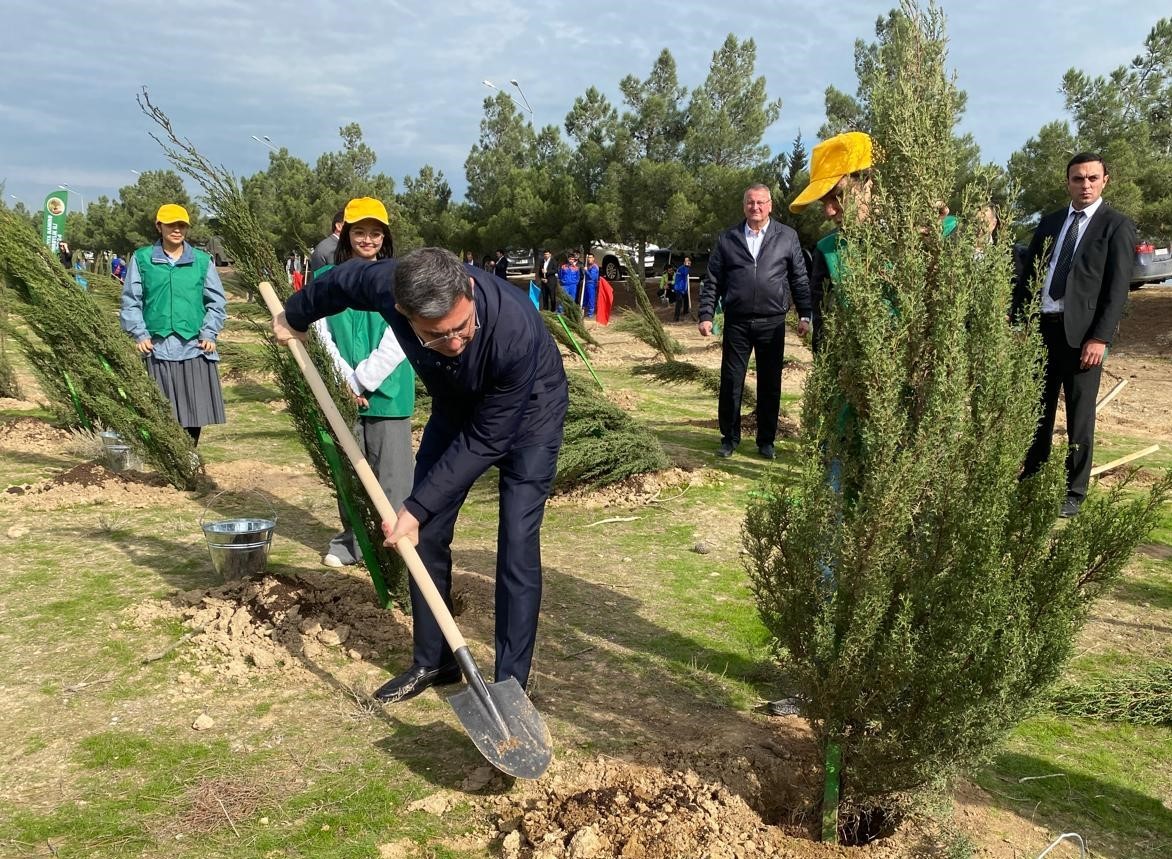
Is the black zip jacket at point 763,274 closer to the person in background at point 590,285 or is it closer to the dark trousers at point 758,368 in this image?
the dark trousers at point 758,368

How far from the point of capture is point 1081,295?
200 inches

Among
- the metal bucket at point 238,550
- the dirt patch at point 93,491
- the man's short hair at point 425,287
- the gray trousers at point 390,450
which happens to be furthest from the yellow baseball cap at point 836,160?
the dirt patch at point 93,491

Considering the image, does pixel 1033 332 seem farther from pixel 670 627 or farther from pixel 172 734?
pixel 172 734

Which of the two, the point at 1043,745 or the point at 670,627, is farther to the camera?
the point at 670,627

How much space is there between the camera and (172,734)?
121 inches

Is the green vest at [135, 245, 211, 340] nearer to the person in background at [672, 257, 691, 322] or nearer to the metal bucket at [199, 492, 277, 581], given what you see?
the metal bucket at [199, 492, 277, 581]

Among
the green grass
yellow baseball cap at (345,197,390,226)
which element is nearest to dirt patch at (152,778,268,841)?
the green grass

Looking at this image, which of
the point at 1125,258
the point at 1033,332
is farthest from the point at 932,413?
the point at 1125,258

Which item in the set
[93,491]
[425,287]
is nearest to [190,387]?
[93,491]

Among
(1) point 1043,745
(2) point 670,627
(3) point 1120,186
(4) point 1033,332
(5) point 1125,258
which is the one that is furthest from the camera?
(3) point 1120,186

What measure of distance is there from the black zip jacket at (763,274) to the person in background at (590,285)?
1442cm

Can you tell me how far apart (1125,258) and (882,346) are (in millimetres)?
3820

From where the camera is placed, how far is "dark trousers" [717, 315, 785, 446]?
262 inches

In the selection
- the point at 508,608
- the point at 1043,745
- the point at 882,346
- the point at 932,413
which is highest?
the point at 882,346
